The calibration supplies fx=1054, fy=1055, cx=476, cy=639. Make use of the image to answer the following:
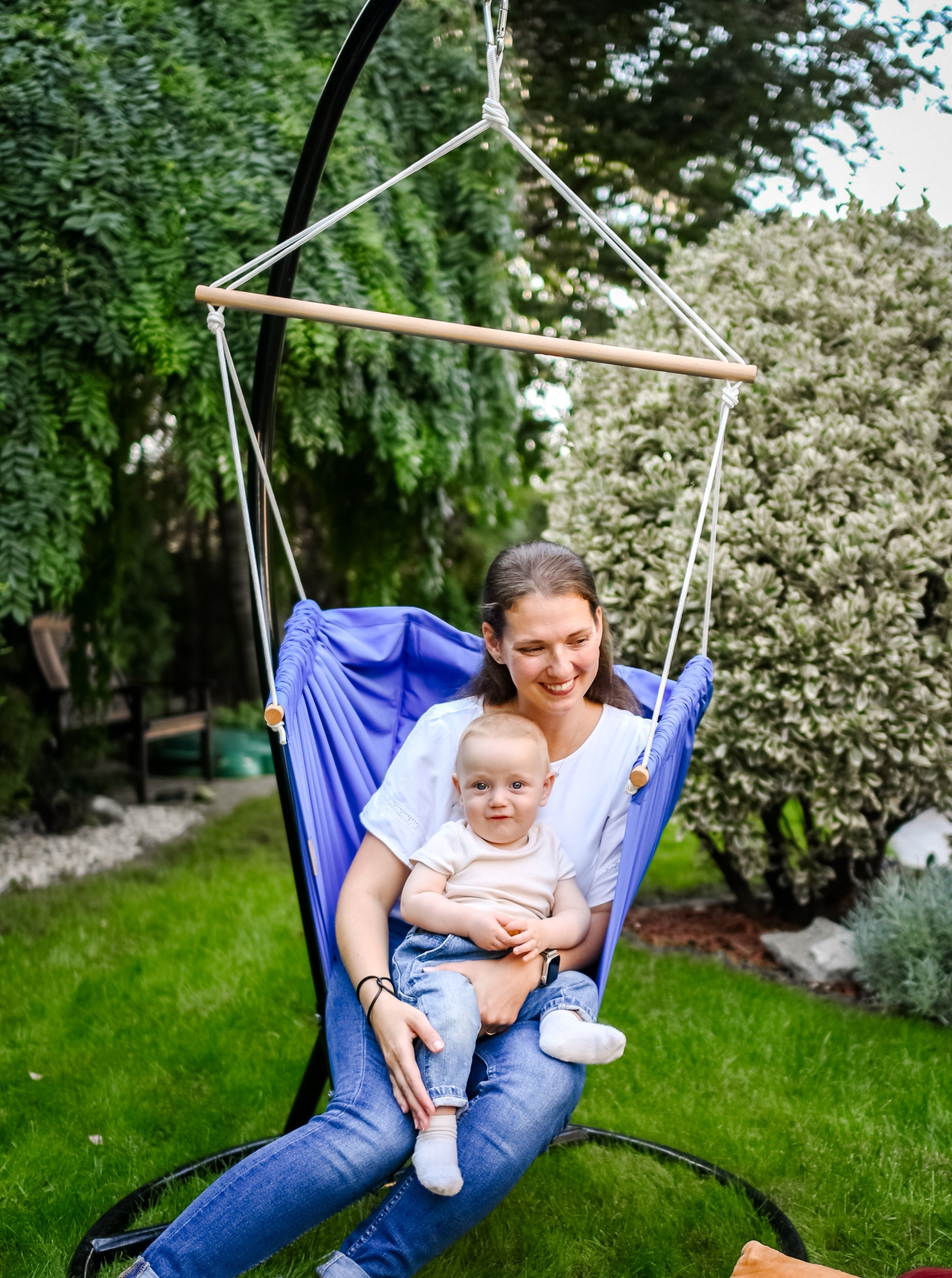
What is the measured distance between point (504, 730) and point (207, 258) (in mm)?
2316

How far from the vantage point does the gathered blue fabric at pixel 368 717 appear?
157cm

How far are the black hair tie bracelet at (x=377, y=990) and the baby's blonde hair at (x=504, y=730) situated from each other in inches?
12.7

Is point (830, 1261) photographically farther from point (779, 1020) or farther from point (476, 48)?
point (476, 48)

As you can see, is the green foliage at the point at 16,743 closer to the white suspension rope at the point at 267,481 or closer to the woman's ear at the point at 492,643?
the white suspension rope at the point at 267,481

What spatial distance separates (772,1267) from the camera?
51.1 inches

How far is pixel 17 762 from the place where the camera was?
378 cm

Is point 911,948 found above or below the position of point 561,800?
below

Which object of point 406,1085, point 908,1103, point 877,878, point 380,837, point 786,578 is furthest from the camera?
point 877,878

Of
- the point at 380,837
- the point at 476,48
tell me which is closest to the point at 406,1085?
the point at 380,837

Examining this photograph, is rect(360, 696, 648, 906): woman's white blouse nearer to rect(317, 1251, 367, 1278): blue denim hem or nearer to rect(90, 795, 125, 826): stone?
rect(317, 1251, 367, 1278): blue denim hem

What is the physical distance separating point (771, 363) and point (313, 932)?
2.09 metres

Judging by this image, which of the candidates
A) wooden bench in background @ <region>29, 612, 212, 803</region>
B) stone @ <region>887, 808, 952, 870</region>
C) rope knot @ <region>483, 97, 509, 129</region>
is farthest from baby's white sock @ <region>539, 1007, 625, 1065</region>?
wooden bench in background @ <region>29, 612, 212, 803</region>

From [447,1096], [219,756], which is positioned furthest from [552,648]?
[219,756]

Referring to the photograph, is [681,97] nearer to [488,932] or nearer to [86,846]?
[86,846]
